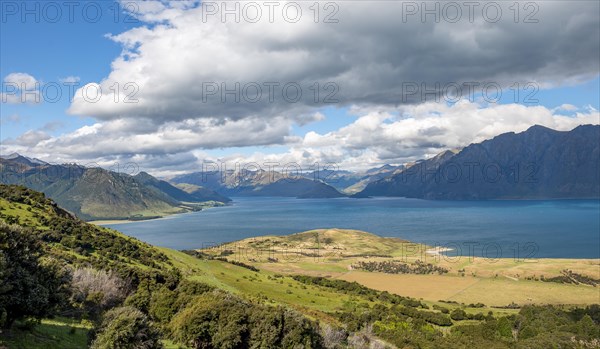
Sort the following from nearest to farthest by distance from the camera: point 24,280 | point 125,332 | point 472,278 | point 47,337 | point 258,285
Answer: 1. point 24,280
2. point 125,332
3. point 47,337
4. point 258,285
5. point 472,278

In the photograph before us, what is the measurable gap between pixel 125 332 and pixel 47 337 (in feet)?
21.1

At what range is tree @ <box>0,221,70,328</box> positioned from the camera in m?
28.2

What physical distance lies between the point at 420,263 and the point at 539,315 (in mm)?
93376

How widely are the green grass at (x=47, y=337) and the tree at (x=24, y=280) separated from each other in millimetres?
1123

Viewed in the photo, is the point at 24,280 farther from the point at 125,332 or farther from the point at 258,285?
the point at 258,285

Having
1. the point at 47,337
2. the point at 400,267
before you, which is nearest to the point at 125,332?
the point at 47,337

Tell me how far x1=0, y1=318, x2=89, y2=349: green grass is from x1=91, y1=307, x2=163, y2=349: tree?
2.70 meters

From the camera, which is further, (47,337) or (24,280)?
(47,337)

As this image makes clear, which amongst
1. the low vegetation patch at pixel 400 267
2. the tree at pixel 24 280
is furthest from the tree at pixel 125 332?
the low vegetation patch at pixel 400 267

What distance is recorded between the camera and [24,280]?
2947 centimetres

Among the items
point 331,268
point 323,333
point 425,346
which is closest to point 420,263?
point 331,268

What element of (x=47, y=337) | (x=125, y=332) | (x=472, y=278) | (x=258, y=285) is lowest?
(x=472, y=278)

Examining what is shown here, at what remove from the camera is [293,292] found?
4072 inches

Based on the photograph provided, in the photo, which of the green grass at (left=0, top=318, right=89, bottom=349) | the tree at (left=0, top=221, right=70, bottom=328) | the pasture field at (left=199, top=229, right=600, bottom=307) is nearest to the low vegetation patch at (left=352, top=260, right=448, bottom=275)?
the pasture field at (left=199, top=229, right=600, bottom=307)
